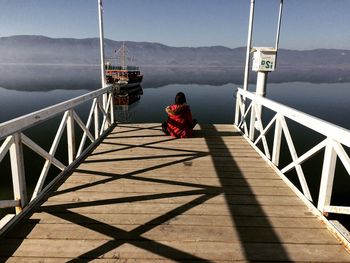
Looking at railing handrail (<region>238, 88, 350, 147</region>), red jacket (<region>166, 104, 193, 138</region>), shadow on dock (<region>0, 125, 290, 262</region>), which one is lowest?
shadow on dock (<region>0, 125, 290, 262</region>)

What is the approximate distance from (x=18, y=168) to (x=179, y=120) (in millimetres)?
4481

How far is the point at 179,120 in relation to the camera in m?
7.30

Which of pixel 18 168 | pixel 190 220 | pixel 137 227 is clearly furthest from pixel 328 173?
pixel 18 168

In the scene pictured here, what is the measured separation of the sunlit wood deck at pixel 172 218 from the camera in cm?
280

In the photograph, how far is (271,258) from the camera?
8.97 ft

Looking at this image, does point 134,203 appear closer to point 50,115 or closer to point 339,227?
point 50,115

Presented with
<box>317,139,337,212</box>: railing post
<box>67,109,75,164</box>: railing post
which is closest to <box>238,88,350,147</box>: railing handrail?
<box>317,139,337,212</box>: railing post

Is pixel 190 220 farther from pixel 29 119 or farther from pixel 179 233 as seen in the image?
pixel 29 119

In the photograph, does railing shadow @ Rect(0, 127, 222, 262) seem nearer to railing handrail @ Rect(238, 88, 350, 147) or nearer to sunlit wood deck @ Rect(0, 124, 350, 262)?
sunlit wood deck @ Rect(0, 124, 350, 262)

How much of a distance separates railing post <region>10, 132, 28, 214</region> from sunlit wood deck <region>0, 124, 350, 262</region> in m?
0.26

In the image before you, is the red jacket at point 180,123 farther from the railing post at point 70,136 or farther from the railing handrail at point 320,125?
the railing post at point 70,136

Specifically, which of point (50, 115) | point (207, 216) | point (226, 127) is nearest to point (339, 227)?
point (207, 216)

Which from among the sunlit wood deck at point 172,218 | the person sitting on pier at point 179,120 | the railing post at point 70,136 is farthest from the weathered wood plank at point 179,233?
the person sitting on pier at point 179,120

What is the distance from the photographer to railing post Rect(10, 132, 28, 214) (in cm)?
324
